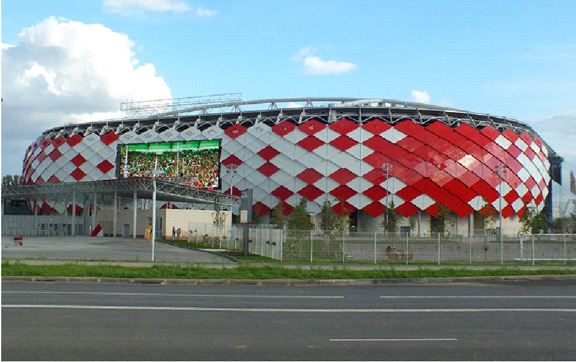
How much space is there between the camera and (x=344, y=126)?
7512 cm

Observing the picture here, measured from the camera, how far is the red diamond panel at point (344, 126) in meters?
74.8

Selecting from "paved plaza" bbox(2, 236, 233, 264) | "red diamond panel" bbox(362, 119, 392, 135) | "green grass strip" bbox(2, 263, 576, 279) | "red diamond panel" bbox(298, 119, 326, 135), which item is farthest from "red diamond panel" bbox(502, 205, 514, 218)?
"green grass strip" bbox(2, 263, 576, 279)

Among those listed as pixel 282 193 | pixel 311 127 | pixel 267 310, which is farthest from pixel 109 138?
pixel 267 310

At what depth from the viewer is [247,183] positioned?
78.1 meters

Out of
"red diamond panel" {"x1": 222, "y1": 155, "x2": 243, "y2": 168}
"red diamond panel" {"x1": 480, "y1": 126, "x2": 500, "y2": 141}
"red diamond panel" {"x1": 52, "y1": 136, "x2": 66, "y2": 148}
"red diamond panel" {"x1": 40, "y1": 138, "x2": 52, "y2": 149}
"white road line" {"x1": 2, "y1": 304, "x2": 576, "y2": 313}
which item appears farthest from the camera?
"red diamond panel" {"x1": 40, "y1": 138, "x2": 52, "y2": 149}

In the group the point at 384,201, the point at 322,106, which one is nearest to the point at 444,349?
the point at 384,201

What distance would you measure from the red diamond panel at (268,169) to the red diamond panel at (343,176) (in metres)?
8.47

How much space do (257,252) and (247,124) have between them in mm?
51006

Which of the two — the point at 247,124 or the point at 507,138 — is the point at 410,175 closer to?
the point at 507,138

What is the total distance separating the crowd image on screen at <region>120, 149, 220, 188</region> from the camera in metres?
79.9

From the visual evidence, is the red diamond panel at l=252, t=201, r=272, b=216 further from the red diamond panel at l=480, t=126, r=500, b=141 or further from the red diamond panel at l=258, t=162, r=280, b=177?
the red diamond panel at l=480, t=126, r=500, b=141

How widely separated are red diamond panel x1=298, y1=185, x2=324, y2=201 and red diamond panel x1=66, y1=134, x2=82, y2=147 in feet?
133

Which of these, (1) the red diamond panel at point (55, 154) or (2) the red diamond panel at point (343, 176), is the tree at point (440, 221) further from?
(1) the red diamond panel at point (55, 154)

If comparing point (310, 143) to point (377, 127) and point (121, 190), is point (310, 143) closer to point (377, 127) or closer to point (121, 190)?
point (377, 127)
